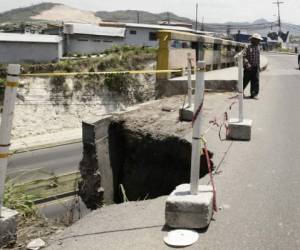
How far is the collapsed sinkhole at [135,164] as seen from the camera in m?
8.49

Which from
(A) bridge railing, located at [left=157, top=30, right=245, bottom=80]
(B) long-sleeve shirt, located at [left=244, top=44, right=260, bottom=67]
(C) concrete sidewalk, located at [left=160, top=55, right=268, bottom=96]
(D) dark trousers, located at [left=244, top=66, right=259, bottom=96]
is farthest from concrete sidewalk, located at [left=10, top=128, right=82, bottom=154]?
(B) long-sleeve shirt, located at [left=244, top=44, right=260, bottom=67]

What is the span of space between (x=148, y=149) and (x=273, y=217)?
4166 mm

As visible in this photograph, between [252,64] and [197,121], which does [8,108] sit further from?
[252,64]

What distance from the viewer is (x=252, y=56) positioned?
44.3 feet

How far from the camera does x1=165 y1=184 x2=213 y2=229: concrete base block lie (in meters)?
4.65

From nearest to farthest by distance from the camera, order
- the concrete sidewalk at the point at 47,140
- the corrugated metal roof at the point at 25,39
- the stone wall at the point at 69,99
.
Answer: the concrete sidewalk at the point at 47,140 < the stone wall at the point at 69,99 < the corrugated metal roof at the point at 25,39

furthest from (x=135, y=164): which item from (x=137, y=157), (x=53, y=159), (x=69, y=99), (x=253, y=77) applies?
(x=69, y=99)

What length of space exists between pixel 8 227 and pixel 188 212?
164 cm

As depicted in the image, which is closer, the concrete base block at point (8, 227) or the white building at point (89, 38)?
the concrete base block at point (8, 227)

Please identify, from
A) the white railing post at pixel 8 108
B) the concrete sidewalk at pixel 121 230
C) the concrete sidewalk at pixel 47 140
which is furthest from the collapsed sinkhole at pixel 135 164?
the concrete sidewalk at pixel 47 140

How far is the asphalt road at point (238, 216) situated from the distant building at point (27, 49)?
123 ft

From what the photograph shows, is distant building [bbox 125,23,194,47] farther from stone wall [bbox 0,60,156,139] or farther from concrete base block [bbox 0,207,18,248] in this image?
concrete base block [bbox 0,207,18,248]

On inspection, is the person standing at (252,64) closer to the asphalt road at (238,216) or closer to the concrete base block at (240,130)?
the concrete base block at (240,130)

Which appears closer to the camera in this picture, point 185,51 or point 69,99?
point 185,51
